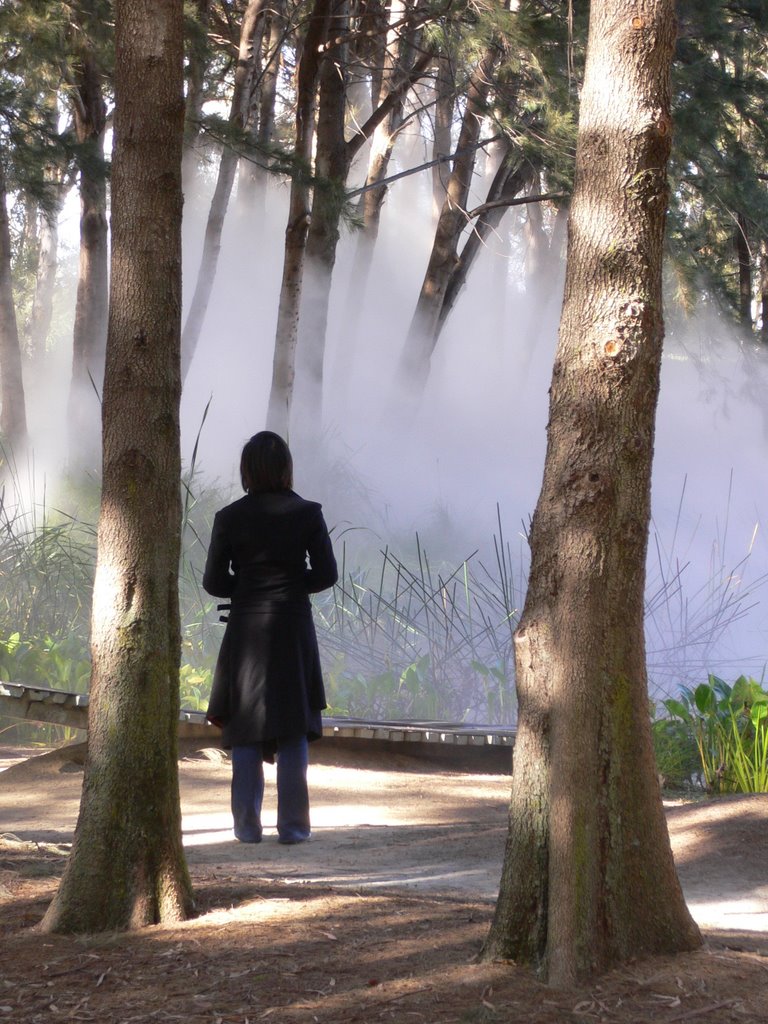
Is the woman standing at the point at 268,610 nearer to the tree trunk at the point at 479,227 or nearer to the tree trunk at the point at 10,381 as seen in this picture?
the tree trunk at the point at 479,227

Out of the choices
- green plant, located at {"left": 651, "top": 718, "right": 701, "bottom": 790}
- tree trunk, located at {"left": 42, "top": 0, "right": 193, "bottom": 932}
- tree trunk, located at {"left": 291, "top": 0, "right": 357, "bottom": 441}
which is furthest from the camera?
tree trunk, located at {"left": 291, "top": 0, "right": 357, "bottom": 441}

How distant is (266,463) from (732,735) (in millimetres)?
3444

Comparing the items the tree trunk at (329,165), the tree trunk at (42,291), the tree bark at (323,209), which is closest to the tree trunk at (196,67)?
the tree bark at (323,209)

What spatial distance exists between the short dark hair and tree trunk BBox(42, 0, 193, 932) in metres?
1.44

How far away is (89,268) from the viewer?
1406 centimetres

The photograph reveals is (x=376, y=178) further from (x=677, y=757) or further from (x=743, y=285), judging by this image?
(x=677, y=757)

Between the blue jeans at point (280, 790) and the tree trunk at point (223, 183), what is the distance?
6.19 m

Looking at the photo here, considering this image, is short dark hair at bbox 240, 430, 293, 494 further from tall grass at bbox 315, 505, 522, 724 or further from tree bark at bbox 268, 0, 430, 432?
tree bark at bbox 268, 0, 430, 432

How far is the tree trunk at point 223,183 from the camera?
12.1 metres

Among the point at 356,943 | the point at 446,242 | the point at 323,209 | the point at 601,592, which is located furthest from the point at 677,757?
the point at 446,242

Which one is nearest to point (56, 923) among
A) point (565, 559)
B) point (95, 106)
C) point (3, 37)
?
point (565, 559)

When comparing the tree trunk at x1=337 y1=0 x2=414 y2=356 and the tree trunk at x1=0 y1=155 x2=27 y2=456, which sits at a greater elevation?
the tree trunk at x1=337 y1=0 x2=414 y2=356

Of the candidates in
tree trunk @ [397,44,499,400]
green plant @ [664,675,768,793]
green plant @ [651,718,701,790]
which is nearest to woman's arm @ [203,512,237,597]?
green plant @ [664,675,768,793]

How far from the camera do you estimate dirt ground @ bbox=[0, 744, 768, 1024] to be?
2.69 meters
